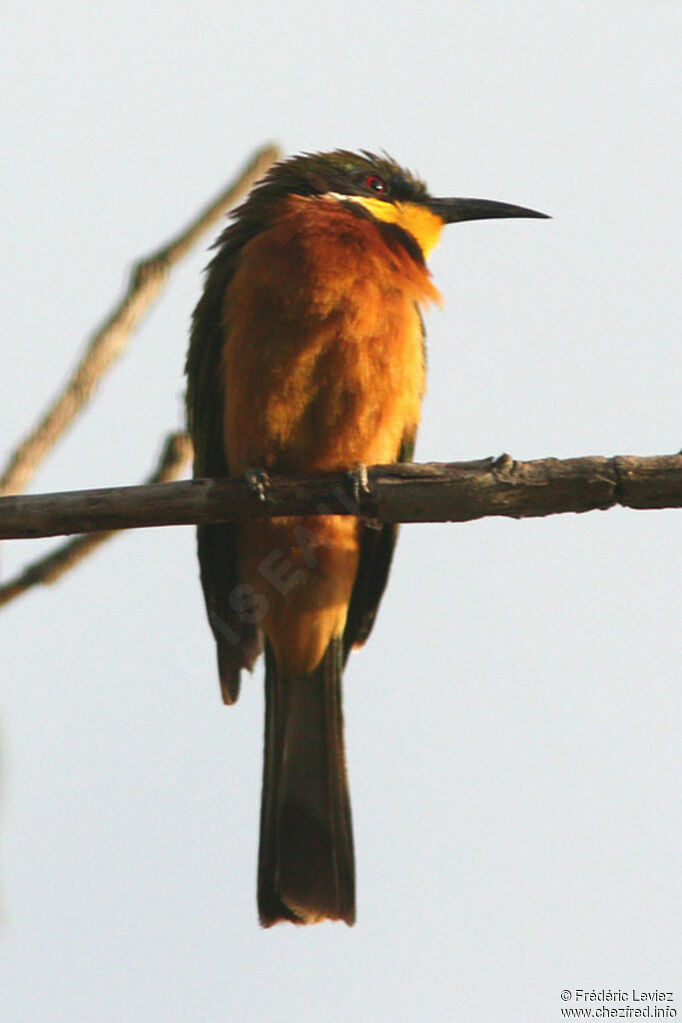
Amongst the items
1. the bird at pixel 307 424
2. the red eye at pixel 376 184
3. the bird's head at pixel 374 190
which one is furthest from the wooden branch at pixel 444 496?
the red eye at pixel 376 184

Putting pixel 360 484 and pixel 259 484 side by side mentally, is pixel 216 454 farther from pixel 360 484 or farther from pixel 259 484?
pixel 360 484

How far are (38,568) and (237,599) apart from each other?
51.1 inches

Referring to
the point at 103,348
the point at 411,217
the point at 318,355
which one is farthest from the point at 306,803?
the point at 411,217

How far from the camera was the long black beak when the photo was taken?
5031 millimetres

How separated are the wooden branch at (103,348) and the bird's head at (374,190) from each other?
3.58 feet

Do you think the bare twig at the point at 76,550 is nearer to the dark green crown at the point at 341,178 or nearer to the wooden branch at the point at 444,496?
the wooden branch at the point at 444,496

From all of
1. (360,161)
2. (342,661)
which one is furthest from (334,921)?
(360,161)

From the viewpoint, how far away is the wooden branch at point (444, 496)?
321 centimetres

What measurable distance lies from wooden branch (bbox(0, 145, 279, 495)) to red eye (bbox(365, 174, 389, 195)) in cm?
131

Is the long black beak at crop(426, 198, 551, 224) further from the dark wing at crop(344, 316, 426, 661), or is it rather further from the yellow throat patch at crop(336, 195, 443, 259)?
the dark wing at crop(344, 316, 426, 661)

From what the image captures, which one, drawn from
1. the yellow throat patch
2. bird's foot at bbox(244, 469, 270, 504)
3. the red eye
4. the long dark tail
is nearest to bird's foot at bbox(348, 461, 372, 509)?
bird's foot at bbox(244, 469, 270, 504)

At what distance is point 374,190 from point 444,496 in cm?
190

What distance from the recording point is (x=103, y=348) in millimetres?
3293

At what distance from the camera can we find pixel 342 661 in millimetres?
4746
